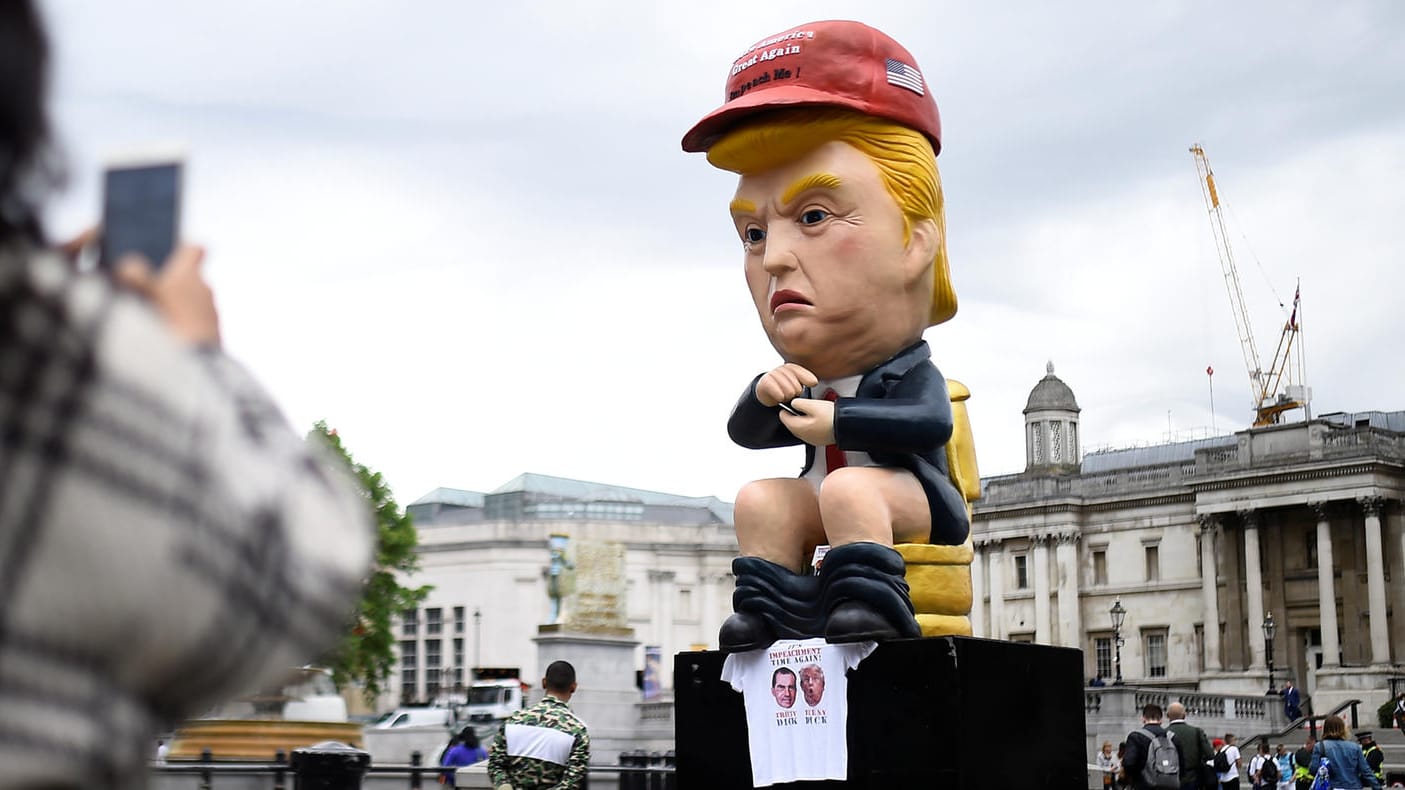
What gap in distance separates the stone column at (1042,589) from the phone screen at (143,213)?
70585 mm

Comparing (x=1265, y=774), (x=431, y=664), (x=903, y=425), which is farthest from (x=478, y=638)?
(x=903, y=425)

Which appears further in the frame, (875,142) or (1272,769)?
(1272,769)

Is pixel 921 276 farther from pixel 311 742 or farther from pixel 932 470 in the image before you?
pixel 311 742

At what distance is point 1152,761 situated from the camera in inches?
478

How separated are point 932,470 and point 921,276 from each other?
98cm

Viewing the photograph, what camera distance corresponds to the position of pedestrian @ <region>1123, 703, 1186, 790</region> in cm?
1211

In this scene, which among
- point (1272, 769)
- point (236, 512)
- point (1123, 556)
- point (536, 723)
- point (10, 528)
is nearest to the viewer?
point (10, 528)

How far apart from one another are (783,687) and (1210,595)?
60.9m

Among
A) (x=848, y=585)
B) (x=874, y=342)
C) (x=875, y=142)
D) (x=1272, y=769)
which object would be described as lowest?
(x=1272, y=769)

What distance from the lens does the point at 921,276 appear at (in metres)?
8.18

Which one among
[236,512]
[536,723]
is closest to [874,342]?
[536,723]

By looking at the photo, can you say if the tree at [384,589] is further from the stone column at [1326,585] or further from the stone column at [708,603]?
the stone column at [1326,585]

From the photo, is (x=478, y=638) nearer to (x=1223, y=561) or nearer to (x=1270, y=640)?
(x=1223, y=561)

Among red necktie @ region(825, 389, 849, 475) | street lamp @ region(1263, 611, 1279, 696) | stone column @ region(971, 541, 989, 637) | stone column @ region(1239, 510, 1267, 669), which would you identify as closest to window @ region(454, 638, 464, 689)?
stone column @ region(971, 541, 989, 637)
